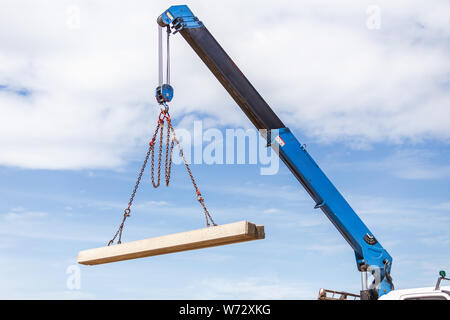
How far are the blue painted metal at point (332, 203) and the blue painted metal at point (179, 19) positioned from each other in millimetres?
2313

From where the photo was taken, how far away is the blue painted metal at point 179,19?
9461 millimetres

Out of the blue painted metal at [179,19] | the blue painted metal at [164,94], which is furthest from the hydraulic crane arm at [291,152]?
the blue painted metal at [164,94]

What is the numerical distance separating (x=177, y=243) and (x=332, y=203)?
3.49 metres

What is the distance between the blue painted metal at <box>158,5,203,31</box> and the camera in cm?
946

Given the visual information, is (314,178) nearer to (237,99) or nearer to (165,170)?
(237,99)

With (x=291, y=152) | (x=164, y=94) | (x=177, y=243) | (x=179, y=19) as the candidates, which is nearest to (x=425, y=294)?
(x=177, y=243)

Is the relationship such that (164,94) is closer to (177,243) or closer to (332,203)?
(177,243)

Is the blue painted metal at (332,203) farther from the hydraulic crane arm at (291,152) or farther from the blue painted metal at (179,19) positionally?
the blue painted metal at (179,19)

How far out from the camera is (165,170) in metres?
8.04

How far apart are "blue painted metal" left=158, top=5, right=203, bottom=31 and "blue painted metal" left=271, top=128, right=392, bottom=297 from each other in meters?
2.31

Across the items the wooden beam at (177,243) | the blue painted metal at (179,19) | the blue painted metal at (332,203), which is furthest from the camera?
the blue painted metal at (332,203)

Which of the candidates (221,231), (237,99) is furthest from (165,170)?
(237,99)
